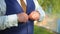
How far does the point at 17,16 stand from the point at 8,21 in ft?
0.14

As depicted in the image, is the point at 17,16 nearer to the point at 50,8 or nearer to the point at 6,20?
the point at 6,20

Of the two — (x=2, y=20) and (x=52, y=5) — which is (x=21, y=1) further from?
(x=52, y=5)

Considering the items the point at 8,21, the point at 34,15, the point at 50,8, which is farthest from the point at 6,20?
the point at 50,8

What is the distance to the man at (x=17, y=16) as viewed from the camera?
0.61 metres

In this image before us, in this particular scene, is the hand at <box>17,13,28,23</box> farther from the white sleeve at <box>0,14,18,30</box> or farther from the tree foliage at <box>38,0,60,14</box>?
the tree foliage at <box>38,0,60,14</box>

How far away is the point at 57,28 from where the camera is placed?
1.13 meters

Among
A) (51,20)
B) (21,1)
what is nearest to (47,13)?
(51,20)

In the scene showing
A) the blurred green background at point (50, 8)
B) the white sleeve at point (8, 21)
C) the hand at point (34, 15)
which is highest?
the blurred green background at point (50, 8)

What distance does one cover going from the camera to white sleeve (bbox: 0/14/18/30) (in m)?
0.61

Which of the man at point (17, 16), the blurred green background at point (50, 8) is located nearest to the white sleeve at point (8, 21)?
the man at point (17, 16)

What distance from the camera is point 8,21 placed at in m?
0.61

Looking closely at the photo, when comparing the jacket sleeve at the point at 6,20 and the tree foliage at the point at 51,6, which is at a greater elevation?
the tree foliage at the point at 51,6

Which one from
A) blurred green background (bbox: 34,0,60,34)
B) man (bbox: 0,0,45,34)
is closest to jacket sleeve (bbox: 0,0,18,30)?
man (bbox: 0,0,45,34)

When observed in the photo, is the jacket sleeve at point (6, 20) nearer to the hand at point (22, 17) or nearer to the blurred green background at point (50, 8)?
the hand at point (22, 17)
